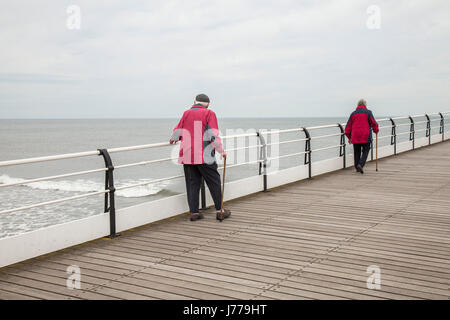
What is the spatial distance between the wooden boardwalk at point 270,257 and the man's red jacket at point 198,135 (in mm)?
833

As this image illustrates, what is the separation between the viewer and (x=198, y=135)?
20.0 ft

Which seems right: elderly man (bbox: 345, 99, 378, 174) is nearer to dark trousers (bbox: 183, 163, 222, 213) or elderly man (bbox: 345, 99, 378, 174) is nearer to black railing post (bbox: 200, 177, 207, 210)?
black railing post (bbox: 200, 177, 207, 210)

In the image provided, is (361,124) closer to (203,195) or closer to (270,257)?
(203,195)

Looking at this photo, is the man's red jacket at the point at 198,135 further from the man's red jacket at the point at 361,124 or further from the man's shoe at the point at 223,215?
the man's red jacket at the point at 361,124

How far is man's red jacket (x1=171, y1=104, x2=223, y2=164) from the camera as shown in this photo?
19.9ft

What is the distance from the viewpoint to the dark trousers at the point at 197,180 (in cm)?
628

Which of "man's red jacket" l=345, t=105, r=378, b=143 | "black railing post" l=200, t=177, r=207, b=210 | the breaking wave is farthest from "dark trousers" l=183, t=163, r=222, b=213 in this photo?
the breaking wave

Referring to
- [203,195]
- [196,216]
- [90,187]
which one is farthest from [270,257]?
[90,187]

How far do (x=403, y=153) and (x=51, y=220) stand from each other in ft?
52.4

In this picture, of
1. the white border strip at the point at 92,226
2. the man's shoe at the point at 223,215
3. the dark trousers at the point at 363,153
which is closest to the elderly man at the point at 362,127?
the dark trousers at the point at 363,153

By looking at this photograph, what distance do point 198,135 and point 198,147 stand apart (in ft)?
0.47

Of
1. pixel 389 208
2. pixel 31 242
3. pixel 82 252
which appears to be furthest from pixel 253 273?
pixel 389 208

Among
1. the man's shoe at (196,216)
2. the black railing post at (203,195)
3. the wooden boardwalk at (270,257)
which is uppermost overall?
the black railing post at (203,195)
